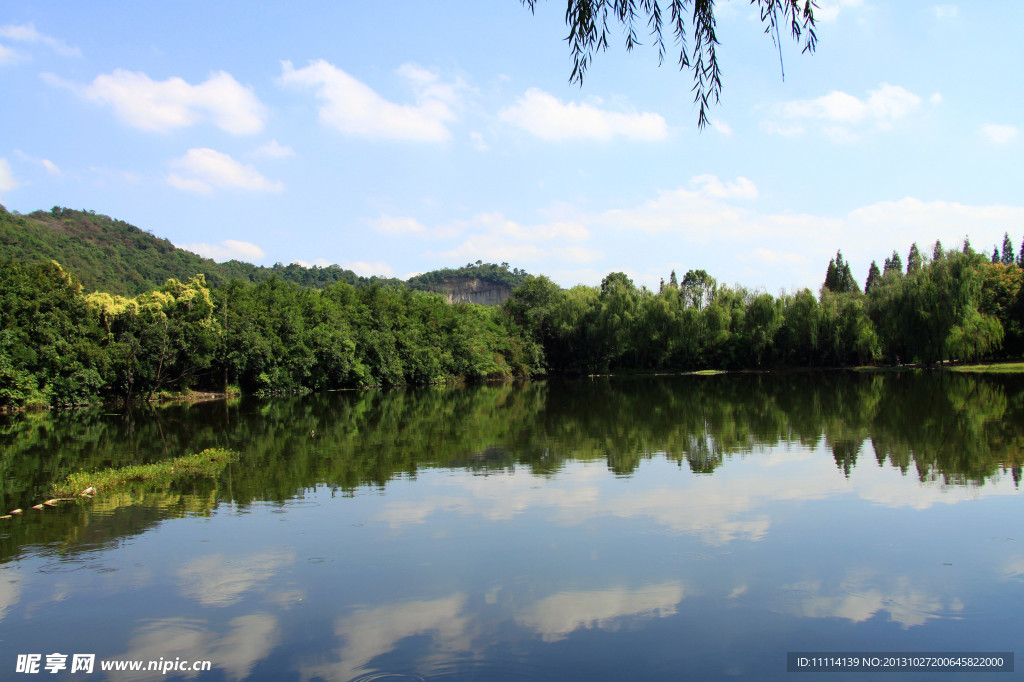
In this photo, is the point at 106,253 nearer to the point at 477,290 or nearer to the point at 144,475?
the point at 477,290

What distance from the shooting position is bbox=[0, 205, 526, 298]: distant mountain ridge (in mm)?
75062

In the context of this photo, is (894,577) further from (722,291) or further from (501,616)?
(722,291)

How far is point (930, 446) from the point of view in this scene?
16156 millimetres

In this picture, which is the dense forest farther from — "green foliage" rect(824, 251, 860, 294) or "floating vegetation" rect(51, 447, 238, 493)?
"floating vegetation" rect(51, 447, 238, 493)

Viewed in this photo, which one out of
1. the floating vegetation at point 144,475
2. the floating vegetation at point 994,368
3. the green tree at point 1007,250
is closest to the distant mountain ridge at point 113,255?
the floating vegetation at point 144,475

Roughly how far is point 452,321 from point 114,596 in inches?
2489

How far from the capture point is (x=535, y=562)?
8.48 m

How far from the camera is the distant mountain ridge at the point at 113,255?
75062 millimetres

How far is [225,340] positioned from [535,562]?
4393cm

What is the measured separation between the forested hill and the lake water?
55814 mm

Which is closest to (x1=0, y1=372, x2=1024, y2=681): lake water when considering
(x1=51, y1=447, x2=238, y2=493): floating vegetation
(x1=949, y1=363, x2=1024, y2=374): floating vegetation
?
(x1=51, y1=447, x2=238, y2=493): floating vegetation

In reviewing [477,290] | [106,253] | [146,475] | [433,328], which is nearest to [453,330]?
[433,328]

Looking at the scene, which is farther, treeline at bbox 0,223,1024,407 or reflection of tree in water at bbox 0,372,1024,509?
treeline at bbox 0,223,1024,407

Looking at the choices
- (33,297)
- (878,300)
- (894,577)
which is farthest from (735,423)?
(878,300)
